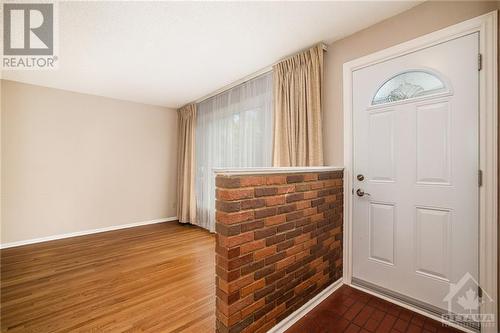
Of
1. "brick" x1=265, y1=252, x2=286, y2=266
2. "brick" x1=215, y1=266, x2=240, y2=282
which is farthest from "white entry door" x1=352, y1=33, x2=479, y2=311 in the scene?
"brick" x1=215, y1=266, x2=240, y2=282

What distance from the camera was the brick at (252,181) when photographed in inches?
55.1

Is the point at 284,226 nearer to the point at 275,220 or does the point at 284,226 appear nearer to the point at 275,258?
the point at 275,220

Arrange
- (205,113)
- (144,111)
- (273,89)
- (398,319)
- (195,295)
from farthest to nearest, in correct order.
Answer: (144,111) < (205,113) < (273,89) < (195,295) < (398,319)

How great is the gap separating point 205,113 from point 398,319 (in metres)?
4.09

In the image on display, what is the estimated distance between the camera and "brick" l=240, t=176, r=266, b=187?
140cm

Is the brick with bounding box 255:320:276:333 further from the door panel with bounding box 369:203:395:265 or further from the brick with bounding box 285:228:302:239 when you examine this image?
the door panel with bounding box 369:203:395:265

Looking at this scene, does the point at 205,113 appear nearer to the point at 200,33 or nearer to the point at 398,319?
the point at 200,33

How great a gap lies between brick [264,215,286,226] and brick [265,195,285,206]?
0.31ft

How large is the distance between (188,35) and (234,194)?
1.86 m

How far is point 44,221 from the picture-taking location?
12.2 ft

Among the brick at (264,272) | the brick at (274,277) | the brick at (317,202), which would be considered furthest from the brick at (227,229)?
the brick at (317,202)

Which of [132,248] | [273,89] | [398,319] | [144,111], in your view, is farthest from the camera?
[144,111]

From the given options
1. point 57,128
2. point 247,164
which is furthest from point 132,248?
point 57,128

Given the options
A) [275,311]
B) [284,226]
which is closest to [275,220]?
[284,226]
